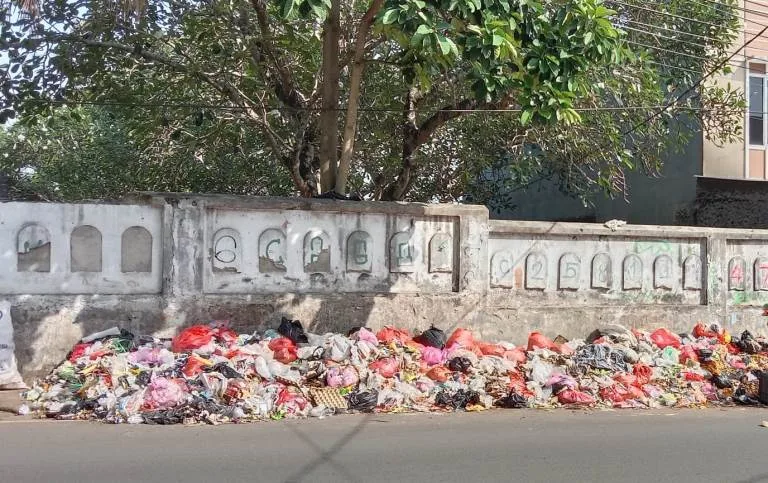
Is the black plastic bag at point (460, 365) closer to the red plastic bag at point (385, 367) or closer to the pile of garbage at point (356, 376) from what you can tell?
the pile of garbage at point (356, 376)

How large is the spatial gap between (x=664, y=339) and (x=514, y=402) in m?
3.30

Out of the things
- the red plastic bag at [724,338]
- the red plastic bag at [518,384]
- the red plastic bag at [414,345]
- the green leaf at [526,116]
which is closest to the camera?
the green leaf at [526,116]

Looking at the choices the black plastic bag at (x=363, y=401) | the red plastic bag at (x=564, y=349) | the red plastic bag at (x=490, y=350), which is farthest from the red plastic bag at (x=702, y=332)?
the black plastic bag at (x=363, y=401)

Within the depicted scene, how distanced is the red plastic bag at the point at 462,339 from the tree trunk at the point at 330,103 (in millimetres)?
2579

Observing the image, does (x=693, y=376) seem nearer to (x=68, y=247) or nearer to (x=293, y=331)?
(x=293, y=331)

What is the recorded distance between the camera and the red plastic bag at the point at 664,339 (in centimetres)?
930

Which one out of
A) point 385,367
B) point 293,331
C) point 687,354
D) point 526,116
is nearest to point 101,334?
point 293,331

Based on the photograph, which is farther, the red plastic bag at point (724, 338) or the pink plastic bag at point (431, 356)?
the red plastic bag at point (724, 338)

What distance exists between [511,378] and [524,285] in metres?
→ 1.87

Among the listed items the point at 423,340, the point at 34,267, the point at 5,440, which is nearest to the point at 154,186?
the point at 34,267

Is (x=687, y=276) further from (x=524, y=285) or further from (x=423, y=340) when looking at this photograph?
(x=423, y=340)

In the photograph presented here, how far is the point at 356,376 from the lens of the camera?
7.23 meters

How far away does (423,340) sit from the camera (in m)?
8.43

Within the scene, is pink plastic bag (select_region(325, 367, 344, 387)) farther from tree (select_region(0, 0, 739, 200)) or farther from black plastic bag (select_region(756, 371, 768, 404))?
black plastic bag (select_region(756, 371, 768, 404))
